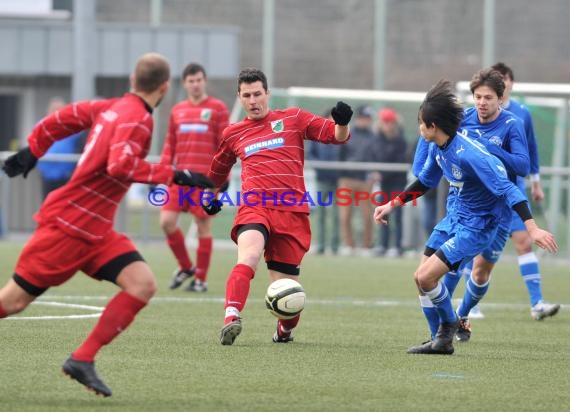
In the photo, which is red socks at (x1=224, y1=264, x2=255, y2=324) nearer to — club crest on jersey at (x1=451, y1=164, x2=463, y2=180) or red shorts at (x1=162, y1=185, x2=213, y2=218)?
club crest on jersey at (x1=451, y1=164, x2=463, y2=180)

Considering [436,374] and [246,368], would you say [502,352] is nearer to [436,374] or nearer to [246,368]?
[436,374]

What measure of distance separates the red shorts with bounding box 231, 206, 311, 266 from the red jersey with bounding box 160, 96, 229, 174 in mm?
3868

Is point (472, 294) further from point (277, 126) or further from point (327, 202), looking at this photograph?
point (327, 202)

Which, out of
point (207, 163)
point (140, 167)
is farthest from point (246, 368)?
point (207, 163)

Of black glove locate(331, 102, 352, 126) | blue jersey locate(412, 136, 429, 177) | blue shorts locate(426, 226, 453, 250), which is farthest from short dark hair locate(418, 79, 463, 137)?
blue jersey locate(412, 136, 429, 177)

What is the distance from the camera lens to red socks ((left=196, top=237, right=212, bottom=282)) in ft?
40.6

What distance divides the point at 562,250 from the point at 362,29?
303 inches

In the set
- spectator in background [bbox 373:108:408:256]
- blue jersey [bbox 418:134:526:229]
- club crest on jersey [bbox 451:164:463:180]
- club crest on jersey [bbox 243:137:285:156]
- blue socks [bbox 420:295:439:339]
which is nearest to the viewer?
blue jersey [bbox 418:134:526:229]

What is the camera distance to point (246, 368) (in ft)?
23.3

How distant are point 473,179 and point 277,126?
4.60ft

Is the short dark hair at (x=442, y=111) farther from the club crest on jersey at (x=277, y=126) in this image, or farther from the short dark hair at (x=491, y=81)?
the club crest on jersey at (x=277, y=126)

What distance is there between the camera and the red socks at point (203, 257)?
12.4 m

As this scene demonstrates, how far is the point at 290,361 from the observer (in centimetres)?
748

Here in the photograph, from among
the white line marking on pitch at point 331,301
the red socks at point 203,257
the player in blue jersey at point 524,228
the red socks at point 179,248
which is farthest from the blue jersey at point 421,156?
the red socks at point 179,248
